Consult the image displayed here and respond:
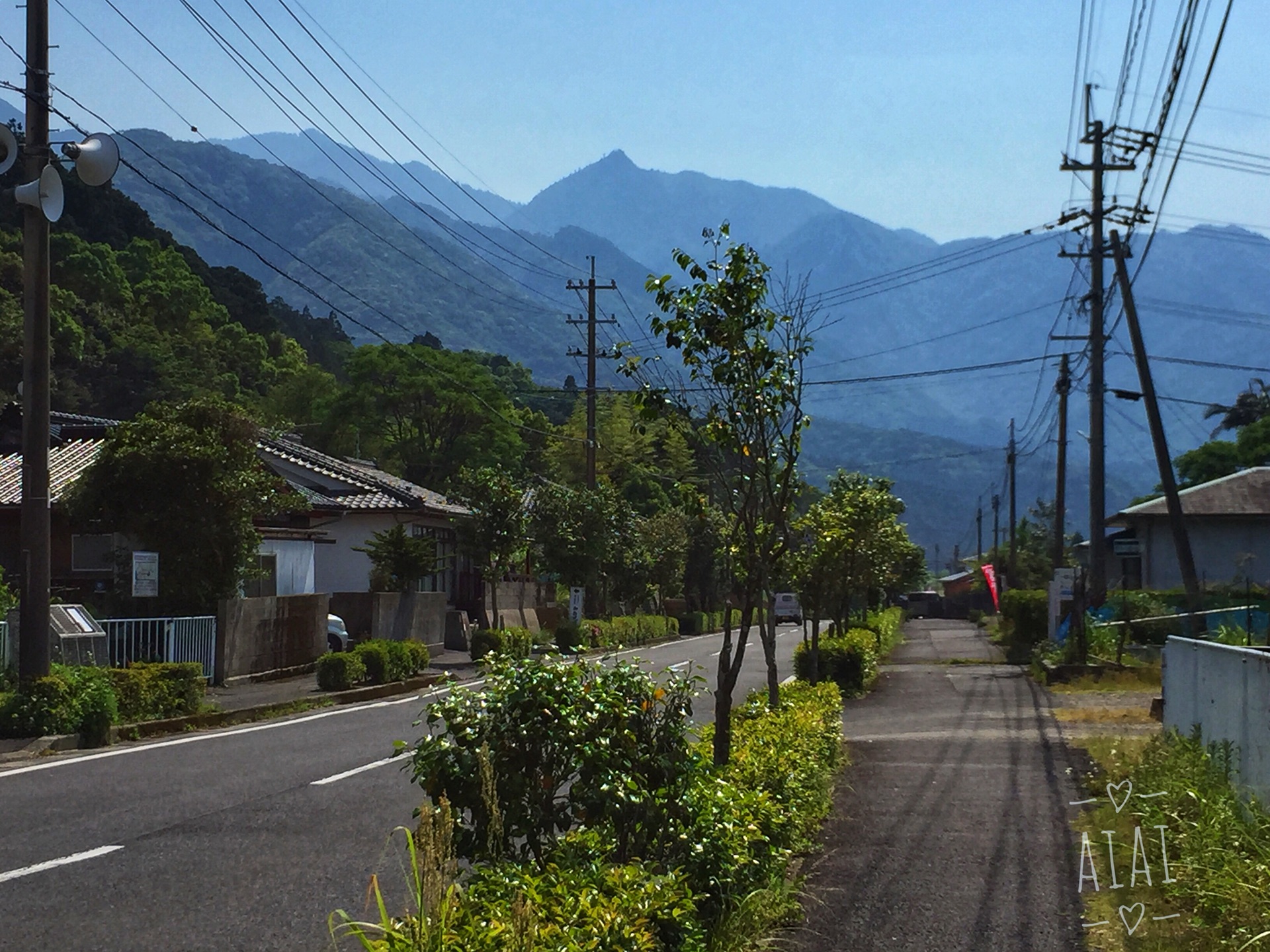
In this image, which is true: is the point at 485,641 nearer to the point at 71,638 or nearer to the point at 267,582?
the point at 267,582

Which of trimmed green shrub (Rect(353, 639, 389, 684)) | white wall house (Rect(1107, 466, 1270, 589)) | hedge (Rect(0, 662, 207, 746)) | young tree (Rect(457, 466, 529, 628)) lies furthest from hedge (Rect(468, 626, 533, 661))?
white wall house (Rect(1107, 466, 1270, 589))

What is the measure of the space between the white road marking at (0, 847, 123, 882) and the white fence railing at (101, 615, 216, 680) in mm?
11237

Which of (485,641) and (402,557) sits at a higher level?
(402,557)

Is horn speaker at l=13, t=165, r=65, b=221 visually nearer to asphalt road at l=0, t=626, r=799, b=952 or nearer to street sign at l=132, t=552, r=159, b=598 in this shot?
asphalt road at l=0, t=626, r=799, b=952

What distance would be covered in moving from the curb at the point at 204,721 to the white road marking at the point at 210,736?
51 cm

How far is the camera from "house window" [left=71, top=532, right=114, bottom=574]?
2577 cm

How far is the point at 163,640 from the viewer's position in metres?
21.1

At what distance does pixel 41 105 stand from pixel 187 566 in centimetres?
864

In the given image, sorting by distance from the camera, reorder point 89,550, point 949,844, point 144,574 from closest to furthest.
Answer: point 949,844 < point 144,574 < point 89,550

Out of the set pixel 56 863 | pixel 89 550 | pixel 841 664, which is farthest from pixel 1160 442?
pixel 56 863

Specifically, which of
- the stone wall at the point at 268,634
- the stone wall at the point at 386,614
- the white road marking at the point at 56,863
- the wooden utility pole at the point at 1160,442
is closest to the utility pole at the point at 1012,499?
the stone wall at the point at 386,614

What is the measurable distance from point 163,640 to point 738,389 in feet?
47.8

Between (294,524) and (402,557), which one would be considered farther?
(402,557)

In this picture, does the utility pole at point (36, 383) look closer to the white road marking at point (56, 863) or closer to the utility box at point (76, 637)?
the utility box at point (76, 637)
